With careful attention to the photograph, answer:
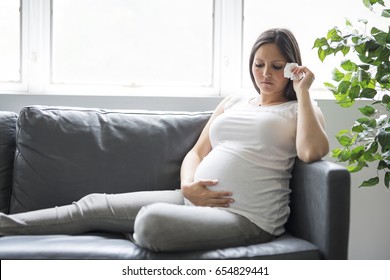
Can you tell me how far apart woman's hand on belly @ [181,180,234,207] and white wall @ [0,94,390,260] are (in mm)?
741

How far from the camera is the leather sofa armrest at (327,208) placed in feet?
5.12

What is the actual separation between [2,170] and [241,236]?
1063mm

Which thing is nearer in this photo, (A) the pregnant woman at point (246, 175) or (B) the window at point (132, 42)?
(A) the pregnant woman at point (246, 175)

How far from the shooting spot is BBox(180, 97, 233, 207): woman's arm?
1.74 meters

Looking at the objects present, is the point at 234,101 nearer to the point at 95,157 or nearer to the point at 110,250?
the point at 95,157

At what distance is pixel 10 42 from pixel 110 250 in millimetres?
1522

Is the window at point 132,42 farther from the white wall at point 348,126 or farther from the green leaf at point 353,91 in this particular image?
the green leaf at point 353,91

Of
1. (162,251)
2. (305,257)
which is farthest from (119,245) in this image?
(305,257)

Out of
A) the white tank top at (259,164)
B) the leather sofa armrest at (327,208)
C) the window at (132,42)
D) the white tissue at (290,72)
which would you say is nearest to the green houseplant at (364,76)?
the white tissue at (290,72)

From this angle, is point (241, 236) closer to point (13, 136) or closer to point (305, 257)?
point (305, 257)

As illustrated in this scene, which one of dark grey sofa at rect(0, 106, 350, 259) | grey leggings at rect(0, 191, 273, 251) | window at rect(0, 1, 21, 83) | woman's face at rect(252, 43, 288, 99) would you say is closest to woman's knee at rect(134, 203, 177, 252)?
grey leggings at rect(0, 191, 273, 251)

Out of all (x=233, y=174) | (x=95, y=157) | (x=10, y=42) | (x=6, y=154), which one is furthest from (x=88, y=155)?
(x=10, y=42)

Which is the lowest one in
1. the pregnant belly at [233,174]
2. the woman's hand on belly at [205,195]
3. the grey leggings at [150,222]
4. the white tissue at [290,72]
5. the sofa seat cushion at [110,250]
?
the sofa seat cushion at [110,250]

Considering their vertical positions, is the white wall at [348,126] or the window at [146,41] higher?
the window at [146,41]
